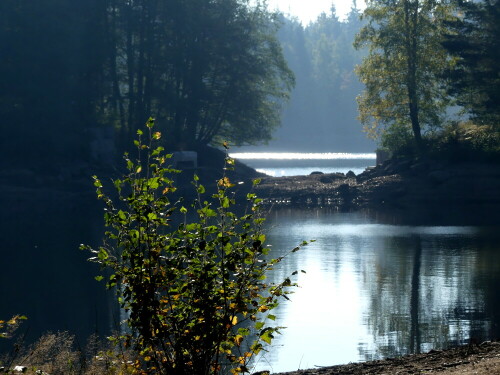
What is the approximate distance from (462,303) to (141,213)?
493 inches

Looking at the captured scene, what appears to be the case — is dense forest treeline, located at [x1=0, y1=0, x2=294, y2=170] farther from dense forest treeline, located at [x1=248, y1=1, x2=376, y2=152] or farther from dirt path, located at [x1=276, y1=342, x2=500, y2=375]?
dense forest treeline, located at [x1=248, y1=1, x2=376, y2=152]

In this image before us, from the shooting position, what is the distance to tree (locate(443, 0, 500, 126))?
4194 centimetres

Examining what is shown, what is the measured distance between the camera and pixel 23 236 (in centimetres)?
3509

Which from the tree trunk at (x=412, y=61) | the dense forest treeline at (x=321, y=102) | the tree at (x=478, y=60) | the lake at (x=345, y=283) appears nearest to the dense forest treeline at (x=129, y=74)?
the lake at (x=345, y=283)

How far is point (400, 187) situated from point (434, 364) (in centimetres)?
3643

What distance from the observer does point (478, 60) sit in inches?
1687

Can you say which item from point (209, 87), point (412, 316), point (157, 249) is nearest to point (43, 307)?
point (412, 316)

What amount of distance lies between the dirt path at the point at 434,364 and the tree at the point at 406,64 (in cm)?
3613

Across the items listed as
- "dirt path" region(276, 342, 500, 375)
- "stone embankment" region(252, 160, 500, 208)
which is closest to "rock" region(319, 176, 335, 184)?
"stone embankment" region(252, 160, 500, 208)

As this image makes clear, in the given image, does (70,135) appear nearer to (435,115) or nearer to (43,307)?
(435,115)

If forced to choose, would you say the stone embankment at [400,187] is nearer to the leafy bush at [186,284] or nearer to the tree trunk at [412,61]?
the tree trunk at [412,61]

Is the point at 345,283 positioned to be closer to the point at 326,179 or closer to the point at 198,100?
the point at 326,179

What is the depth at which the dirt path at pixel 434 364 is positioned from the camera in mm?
10688

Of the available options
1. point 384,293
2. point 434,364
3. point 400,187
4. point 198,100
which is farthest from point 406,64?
point 434,364
